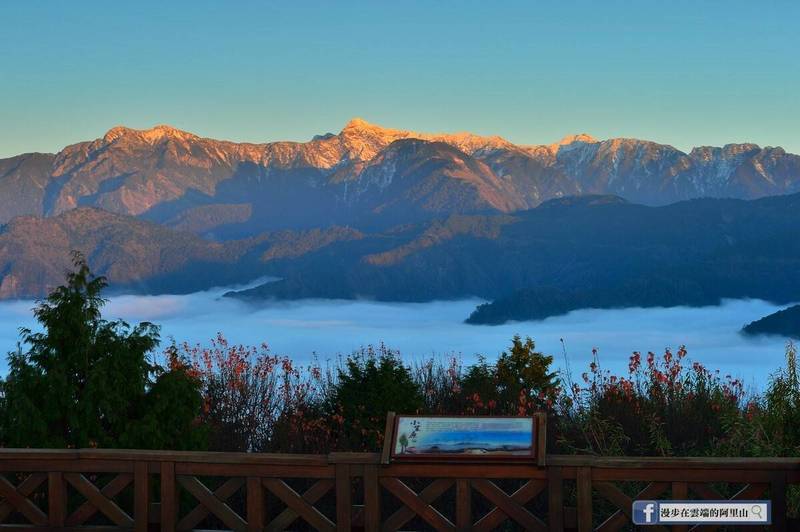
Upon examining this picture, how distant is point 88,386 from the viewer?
41.0ft

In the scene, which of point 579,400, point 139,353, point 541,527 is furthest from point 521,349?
point 541,527

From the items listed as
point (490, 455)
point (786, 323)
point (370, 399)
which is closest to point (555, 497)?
point (490, 455)

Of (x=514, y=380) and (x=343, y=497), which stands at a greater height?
(x=514, y=380)

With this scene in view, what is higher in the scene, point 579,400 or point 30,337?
point 30,337

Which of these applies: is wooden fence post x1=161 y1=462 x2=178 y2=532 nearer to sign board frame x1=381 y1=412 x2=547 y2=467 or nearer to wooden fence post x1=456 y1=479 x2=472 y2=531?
sign board frame x1=381 y1=412 x2=547 y2=467

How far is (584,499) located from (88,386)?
5490 millimetres

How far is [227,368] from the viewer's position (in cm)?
1831

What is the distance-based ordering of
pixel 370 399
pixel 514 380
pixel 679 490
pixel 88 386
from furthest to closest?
pixel 514 380
pixel 370 399
pixel 88 386
pixel 679 490

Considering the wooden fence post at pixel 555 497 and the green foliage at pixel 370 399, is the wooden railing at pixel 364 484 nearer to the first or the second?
the wooden fence post at pixel 555 497

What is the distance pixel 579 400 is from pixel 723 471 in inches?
254

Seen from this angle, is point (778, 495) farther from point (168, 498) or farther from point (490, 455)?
point (168, 498)

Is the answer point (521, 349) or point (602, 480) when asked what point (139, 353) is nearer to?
point (602, 480)

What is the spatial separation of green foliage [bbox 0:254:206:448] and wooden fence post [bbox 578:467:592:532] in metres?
4.83

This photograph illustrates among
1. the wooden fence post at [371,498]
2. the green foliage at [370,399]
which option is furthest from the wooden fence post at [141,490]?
the green foliage at [370,399]
